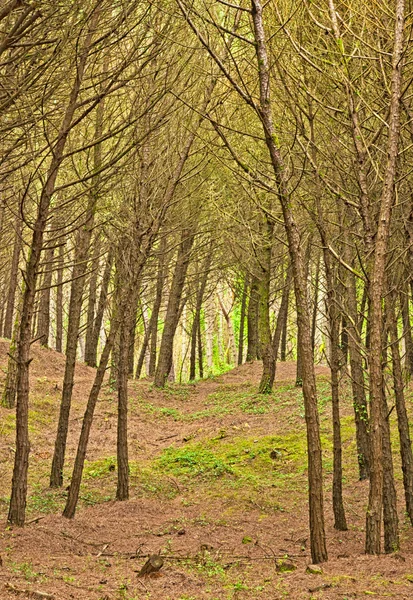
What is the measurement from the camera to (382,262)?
493cm

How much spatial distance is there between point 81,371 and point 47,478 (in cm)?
880

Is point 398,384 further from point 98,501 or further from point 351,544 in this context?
point 98,501

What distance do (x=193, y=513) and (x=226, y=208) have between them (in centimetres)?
931

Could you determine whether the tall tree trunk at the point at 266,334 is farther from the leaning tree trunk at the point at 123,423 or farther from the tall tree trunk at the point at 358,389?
the leaning tree trunk at the point at 123,423

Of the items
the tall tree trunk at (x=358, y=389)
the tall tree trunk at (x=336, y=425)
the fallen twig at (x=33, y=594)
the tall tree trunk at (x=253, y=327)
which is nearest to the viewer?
the fallen twig at (x=33, y=594)

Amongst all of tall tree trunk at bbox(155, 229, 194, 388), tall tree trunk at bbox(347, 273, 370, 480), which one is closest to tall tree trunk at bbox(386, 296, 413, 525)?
tall tree trunk at bbox(347, 273, 370, 480)

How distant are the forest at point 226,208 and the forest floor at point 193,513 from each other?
0.08 meters

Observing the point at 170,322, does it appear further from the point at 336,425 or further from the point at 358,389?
the point at 336,425

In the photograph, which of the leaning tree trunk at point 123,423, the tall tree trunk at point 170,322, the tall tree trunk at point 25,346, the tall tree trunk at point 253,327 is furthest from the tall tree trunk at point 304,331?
the tall tree trunk at point 253,327

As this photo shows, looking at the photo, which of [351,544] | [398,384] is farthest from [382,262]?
[351,544]

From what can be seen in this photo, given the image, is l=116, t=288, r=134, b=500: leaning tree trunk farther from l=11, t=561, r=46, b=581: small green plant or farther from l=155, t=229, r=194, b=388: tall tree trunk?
l=155, t=229, r=194, b=388: tall tree trunk

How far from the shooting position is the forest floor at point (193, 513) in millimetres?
4715

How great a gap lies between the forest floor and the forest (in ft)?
0.26

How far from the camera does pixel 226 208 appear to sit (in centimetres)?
1559
